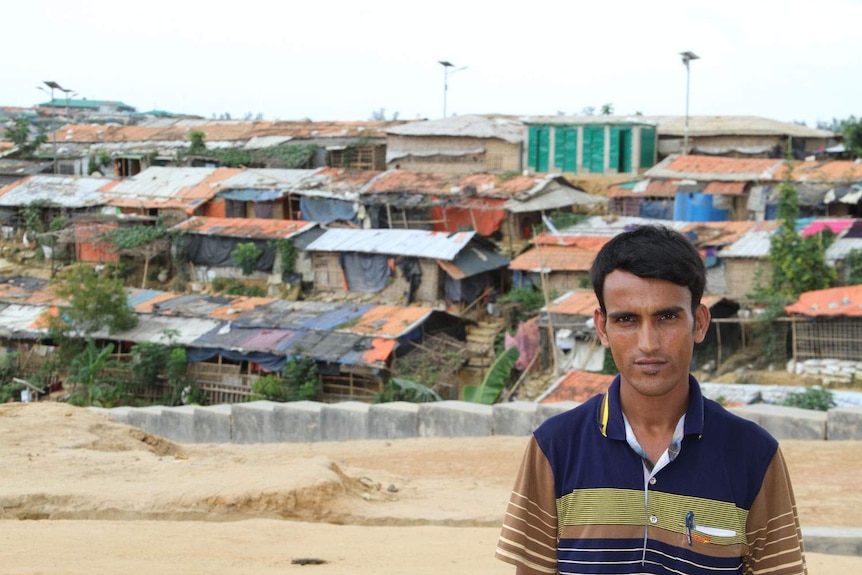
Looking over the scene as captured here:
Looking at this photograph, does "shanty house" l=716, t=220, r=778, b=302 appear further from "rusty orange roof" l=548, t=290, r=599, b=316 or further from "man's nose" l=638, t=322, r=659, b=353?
"man's nose" l=638, t=322, r=659, b=353

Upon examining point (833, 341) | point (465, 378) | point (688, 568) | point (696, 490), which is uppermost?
point (696, 490)

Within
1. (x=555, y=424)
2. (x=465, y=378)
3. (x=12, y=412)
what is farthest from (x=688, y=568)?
(x=465, y=378)

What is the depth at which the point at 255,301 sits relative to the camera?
24.4 meters

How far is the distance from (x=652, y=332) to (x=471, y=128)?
31.4 m

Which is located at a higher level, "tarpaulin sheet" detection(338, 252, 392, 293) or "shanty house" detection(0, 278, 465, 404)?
"tarpaulin sheet" detection(338, 252, 392, 293)

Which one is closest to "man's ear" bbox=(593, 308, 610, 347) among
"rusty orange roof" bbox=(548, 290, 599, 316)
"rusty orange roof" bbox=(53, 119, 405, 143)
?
"rusty orange roof" bbox=(548, 290, 599, 316)

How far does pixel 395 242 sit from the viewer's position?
26.3 m

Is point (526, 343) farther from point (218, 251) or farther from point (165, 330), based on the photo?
point (218, 251)

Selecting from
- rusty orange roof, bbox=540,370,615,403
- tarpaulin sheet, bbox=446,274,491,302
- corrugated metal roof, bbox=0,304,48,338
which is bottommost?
corrugated metal roof, bbox=0,304,48,338

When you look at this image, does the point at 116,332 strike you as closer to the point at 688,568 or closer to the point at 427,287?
the point at 427,287

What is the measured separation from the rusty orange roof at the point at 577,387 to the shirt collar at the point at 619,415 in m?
13.2

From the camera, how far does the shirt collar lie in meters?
2.58

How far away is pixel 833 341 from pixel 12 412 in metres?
13.9

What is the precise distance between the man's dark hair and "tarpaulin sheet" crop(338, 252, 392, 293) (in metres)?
23.4
